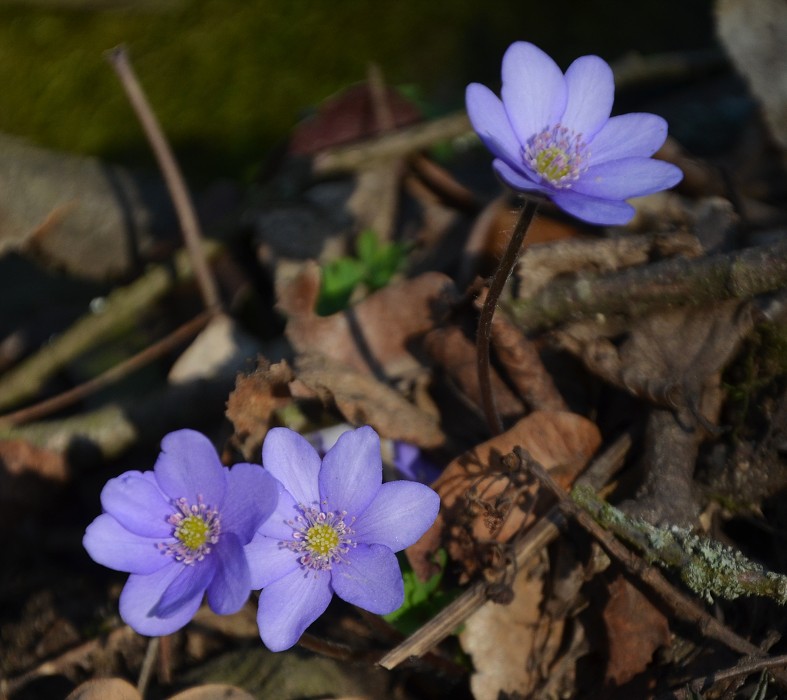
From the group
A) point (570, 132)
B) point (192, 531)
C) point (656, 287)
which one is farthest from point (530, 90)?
point (192, 531)

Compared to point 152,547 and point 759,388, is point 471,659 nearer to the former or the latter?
point 152,547

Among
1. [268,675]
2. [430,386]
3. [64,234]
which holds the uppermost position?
[64,234]

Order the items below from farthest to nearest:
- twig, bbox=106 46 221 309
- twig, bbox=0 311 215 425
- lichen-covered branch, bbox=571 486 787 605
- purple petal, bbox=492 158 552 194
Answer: twig, bbox=106 46 221 309 < twig, bbox=0 311 215 425 < lichen-covered branch, bbox=571 486 787 605 < purple petal, bbox=492 158 552 194

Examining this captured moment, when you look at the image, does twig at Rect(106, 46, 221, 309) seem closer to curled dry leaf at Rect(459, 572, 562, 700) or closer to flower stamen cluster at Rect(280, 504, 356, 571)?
flower stamen cluster at Rect(280, 504, 356, 571)

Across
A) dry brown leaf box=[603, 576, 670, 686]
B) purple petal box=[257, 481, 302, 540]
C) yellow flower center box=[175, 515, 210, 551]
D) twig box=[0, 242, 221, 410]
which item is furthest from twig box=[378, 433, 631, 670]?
twig box=[0, 242, 221, 410]

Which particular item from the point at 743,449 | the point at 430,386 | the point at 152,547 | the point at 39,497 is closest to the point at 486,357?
the point at 430,386

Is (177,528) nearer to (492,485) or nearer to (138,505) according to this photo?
(138,505)
